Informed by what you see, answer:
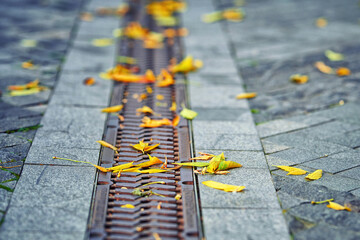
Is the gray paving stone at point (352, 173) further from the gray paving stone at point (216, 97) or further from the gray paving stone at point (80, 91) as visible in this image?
the gray paving stone at point (80, 91)

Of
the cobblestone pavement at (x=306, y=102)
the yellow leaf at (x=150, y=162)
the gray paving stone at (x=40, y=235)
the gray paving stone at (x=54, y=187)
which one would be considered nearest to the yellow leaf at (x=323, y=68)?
the cobblestone pavement at (x=306, y=102)

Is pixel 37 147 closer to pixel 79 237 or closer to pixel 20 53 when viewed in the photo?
pixel 79 237

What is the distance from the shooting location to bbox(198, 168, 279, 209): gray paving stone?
2340 mm

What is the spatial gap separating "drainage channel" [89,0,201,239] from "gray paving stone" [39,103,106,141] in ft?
0.28

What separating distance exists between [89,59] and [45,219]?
2.20m

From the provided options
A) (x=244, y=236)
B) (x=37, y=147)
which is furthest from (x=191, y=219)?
(x=37, y=147)

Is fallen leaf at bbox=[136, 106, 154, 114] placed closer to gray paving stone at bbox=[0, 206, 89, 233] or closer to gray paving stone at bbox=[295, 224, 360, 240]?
gray paving stone at bbox=[0, 206, 89, 233]

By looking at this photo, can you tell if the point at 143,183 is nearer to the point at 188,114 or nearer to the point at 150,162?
the point at 150,162

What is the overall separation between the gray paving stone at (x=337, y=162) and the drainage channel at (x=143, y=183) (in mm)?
840

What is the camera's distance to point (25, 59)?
400 cm

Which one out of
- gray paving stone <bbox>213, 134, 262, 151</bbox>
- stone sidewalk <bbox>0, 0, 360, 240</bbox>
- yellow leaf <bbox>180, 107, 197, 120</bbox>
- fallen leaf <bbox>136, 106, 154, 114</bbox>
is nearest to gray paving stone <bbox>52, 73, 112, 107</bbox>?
stone sidewalk <bbox>0, 0, 360, 240</bbox>

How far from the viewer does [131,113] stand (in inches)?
128

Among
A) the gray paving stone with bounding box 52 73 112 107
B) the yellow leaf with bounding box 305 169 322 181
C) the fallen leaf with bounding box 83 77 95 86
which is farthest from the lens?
the fallen leaf with bounding box 83 77 95 86

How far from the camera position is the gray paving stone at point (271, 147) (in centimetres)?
284
